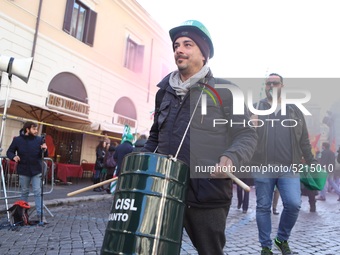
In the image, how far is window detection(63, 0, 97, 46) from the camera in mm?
12994

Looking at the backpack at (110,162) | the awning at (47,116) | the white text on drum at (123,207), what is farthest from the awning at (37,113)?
the white text on drum at (123,207)

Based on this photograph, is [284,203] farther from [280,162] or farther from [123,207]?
[123,207]

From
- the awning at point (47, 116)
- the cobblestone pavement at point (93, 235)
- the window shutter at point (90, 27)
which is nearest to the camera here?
the cobblestone pavement at point (93, 235)

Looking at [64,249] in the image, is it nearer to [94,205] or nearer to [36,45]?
[94,205]

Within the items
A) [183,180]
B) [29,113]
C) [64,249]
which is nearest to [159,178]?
[183,180]

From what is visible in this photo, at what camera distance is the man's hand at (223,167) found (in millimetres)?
1656

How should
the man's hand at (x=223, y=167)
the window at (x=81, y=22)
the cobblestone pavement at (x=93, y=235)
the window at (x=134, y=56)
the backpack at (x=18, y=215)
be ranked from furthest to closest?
the window at (x=134, y=56)
the window at (x=81, y=22)
the backpack at (x=18, y=215)
the cobblestone pavement at (x=93, y=235)
the man's hand at (x=223, y=167)

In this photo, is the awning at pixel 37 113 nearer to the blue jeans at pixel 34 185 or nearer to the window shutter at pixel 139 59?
the blue jeans at pixel 34 185

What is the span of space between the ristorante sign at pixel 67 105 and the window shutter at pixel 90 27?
→ 2853 mm

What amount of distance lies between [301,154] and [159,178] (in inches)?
95.1

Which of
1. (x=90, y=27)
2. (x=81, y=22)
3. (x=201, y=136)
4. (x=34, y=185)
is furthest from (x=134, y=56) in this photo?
(x=201, y=136)

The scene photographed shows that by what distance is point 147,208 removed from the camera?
1.51m

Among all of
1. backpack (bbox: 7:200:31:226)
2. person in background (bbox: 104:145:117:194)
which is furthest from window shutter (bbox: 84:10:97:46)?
backpack (bbox: 7:200:31:226)

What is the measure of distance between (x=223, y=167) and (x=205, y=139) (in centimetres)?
30
